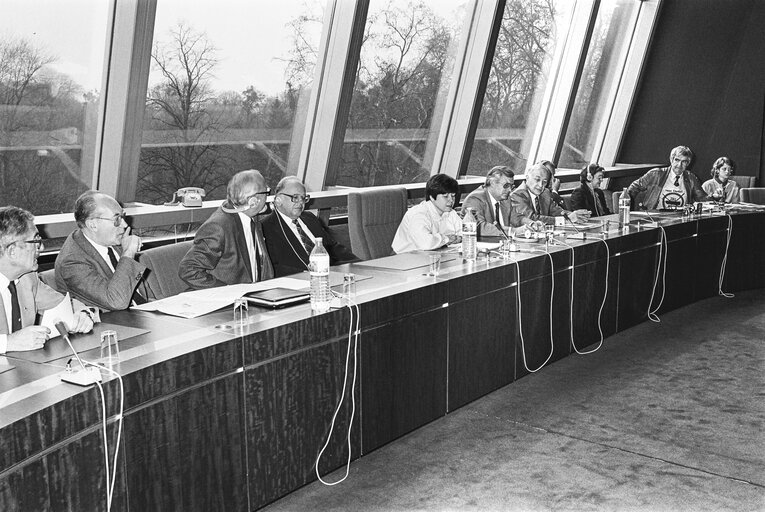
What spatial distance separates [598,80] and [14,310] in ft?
27.1

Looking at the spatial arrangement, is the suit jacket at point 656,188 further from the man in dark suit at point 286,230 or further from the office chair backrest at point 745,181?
the man in dark suit at point 286,230

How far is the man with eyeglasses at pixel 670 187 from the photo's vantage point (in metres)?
6.86

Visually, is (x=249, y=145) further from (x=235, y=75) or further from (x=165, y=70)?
(x=165, y=70)

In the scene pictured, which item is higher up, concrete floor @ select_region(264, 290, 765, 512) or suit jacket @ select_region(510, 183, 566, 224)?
suit jacket @ select_region(510, 183, 566, 224)

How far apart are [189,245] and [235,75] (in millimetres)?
1958

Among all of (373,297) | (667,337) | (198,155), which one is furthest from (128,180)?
(667,337)

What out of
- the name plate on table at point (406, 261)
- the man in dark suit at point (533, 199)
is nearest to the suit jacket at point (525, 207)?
the man in dark suit at point (533, 199)

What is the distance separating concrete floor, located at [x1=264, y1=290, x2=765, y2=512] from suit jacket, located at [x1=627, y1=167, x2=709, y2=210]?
2358 millimetres

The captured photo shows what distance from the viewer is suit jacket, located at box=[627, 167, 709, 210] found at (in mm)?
6973

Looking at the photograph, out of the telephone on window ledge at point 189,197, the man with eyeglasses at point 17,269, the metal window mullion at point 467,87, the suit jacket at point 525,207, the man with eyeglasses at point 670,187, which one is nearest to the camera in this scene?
the man with eyeglasses at point 17,269

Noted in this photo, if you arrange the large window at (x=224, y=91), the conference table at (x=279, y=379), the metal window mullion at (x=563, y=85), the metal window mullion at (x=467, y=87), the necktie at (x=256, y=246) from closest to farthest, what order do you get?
the conference table at (x=279, y=379), the necktie at (x=256, y=246), the large window at (x=224, y=91), the metal window mullion at (x=467, y=87), the metal window mullion at (x=563, y=85)

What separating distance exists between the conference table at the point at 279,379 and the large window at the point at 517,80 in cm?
338

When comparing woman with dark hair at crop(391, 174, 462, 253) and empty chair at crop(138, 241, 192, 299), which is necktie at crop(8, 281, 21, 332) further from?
woman with dark hair at crop(391, 174, 462, 253)

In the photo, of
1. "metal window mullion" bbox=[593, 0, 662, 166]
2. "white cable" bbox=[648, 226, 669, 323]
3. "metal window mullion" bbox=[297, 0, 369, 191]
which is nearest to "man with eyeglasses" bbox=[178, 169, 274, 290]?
"metal window mullion" bbox=[297, 0, 369, 191]
